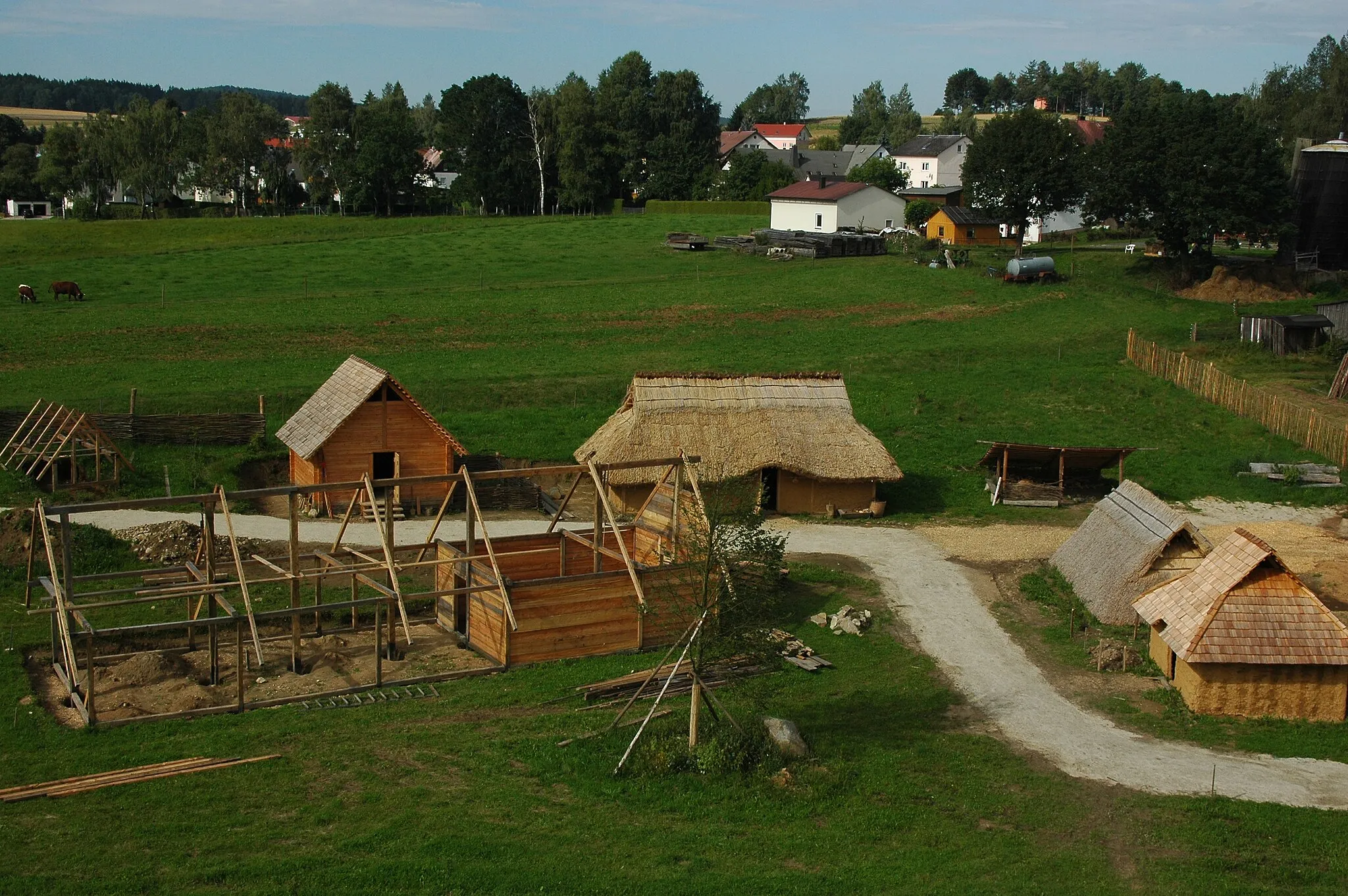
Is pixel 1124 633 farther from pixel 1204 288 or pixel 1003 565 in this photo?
pixel 1204 288

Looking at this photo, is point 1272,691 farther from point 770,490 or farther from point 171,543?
point 171,543

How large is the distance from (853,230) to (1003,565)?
58.8 m

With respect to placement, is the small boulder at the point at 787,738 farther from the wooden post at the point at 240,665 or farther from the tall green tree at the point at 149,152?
the tall green tree at the point at 149,152

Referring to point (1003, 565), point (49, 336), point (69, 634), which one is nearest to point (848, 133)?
point (49, 336)

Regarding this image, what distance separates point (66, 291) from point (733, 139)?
110403 millimetres

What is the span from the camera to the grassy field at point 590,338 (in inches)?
1725

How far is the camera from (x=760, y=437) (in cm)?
3628

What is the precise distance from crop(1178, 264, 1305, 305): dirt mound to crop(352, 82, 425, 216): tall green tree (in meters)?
61.6

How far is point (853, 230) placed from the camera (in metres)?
88.4

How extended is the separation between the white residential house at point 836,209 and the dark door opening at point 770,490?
178 ft

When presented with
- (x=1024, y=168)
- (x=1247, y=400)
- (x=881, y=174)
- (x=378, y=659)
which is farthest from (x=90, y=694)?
(x=881, y=174)

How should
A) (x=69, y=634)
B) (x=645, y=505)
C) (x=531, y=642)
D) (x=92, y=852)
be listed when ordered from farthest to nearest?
(x=645, y=505) → (x=531, y=642) → (x=69, y=634) → (x=92, y=852)

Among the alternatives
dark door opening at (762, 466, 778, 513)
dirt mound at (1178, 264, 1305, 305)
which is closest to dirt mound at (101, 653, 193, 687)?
dark door opening at (762, 466, 778, 513)

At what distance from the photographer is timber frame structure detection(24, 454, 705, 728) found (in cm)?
2356
